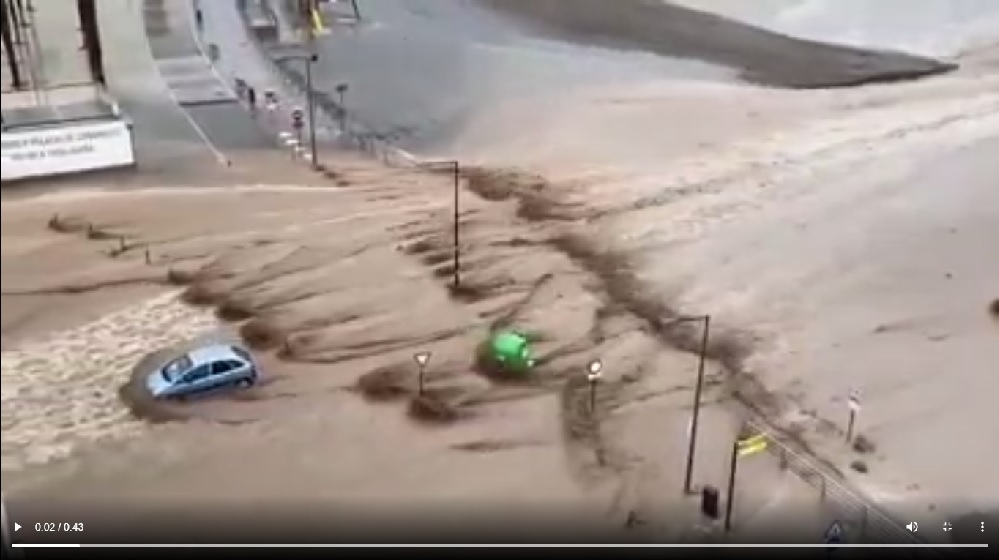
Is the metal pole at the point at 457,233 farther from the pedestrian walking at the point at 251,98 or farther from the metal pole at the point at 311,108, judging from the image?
the pedestrian walking at the point at 251,98

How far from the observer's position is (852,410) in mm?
8836

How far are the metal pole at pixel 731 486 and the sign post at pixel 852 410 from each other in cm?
103

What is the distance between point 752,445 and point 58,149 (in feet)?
16.1

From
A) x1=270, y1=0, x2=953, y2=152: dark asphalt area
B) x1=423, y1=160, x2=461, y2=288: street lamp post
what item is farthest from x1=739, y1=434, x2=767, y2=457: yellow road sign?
x1=270, y1=0, x2=953, y2=152: dark asphalt area

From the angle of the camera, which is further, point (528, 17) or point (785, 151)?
point (528, 17)

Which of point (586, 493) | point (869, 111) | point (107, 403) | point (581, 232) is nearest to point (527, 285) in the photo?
point (581, 232)

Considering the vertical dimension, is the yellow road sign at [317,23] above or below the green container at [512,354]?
above

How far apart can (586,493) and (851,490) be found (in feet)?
5.74

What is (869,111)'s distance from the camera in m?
15.5

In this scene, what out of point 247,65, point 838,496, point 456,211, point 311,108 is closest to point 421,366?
point 456,211

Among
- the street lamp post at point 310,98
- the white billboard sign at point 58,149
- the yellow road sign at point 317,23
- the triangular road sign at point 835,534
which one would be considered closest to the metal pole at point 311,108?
the street lamp post at point 310,98

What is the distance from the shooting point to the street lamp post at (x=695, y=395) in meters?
7.67

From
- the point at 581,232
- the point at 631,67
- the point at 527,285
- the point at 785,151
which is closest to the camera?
the point at 527,285

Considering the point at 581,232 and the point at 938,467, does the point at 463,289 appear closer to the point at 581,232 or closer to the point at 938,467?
the point at 581,232
